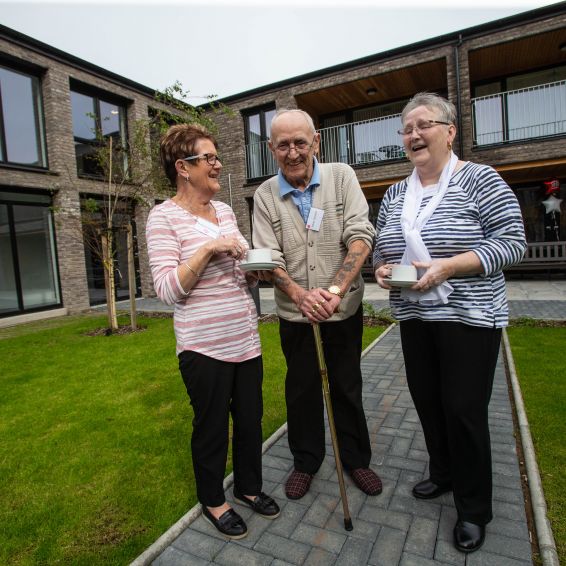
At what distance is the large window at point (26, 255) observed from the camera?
11.2 meters

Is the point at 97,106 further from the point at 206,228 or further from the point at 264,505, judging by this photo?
the point at 264,505

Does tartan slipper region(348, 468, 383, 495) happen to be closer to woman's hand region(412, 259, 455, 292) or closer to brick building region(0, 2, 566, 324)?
woman's hand region(412, 259, 455, 292)

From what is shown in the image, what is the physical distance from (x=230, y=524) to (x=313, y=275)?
1.44 m

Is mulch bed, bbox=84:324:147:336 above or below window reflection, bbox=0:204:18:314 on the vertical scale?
below

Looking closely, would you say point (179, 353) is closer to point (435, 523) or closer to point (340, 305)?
point (340, 305)

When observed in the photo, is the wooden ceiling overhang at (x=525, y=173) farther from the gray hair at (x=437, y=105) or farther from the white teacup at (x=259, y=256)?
the white teacup at (x=259, y=256)

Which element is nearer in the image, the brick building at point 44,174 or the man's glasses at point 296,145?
the man's glasses at point 296,145

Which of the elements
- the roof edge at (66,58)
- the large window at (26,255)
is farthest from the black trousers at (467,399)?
the roof edge at (66,58)

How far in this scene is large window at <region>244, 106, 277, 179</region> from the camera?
16375mm

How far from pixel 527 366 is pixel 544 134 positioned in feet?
36.4

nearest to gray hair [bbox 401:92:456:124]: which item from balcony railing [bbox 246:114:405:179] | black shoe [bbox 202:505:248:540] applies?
black shoe [bbox 202:505:248:540]

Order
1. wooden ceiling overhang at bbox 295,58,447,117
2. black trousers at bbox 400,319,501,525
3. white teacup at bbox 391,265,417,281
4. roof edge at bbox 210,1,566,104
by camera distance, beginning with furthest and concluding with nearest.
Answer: wooden ceiling overhang at bbox 295,58,447,117 < roof edge at bbox 210,1,566,104 < black trousers at bbox 400,319,501,525 < white teacup at bbox 391,265,417,281

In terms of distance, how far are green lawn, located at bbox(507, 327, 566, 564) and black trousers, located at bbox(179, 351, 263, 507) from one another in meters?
1.63

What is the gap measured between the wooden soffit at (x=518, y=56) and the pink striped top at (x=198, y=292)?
13.7 metres
